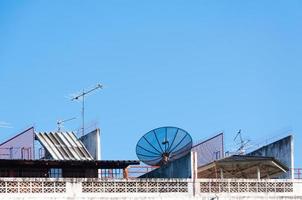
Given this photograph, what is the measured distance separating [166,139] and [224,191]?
12.7 feet

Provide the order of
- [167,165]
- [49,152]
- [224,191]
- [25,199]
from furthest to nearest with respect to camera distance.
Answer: [49,152]
[167,165]
[224,191]
[25,199]

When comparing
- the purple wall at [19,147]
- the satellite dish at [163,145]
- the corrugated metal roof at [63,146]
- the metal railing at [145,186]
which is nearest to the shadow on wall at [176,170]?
the satellite dish at [163,145]

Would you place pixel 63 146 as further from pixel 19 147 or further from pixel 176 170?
pixel 176 170

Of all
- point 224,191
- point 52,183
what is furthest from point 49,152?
point 224,191

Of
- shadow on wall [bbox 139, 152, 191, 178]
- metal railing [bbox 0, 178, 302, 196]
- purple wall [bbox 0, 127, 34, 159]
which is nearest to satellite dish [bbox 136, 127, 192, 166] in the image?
shadow on wall [bbox 139, 152, 191, 178]

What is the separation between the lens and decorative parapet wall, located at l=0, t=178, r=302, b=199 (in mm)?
28766

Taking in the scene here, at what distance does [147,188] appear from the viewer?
99.1 ft

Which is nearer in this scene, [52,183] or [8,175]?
[52,183]

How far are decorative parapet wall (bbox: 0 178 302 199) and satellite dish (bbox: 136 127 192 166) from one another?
295 cm

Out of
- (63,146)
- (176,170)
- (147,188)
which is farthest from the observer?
(63,146)

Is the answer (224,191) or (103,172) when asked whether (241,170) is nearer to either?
(224,191)

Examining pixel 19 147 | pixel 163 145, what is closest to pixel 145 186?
pixel 163 145

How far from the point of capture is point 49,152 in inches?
1390

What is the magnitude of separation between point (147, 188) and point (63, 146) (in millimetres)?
7201
